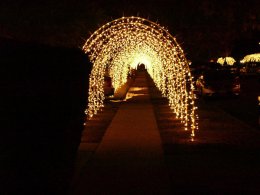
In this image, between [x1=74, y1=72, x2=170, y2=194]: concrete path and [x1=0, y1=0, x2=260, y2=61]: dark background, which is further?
[x1=0, y1=0, x2=260, y2=61]: dark background

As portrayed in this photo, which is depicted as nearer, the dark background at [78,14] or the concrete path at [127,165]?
the concrete path at [127,165]

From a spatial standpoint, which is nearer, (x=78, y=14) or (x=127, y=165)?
(x=127, y=165)

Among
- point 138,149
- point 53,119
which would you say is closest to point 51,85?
point 53,119

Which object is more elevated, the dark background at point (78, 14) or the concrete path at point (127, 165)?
the dark background at point (78, 14)

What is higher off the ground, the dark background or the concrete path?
the dark background

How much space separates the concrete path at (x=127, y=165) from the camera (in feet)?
29.2

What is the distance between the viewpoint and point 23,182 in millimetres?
5945

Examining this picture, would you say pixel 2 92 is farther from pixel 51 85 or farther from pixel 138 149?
pixel 138 149

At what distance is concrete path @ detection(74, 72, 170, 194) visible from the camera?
29.2ft

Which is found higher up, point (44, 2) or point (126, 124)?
point (44, 2)

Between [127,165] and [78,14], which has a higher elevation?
[78,14]

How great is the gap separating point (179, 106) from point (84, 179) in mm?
10915

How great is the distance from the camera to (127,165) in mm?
10656

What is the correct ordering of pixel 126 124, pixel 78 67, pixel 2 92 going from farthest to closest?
pixel 126 124 < pixel 78 67 < pixel 2 92
